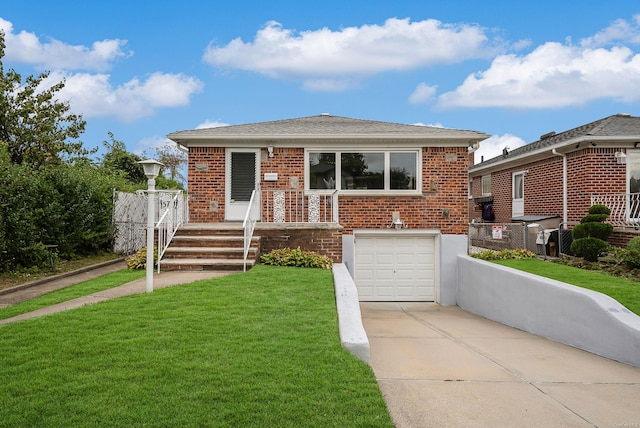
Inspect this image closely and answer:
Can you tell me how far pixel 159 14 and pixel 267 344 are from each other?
1113 cm

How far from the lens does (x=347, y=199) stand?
12.7 meters

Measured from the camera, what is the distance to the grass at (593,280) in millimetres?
7625

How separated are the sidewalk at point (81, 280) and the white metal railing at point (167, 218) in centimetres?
109

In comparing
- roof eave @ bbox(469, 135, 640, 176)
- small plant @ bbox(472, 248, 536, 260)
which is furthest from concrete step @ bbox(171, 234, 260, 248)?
roof eave @ bbox(469, 135, 640, 176)

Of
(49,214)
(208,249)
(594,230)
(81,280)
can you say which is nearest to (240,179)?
(208,249)

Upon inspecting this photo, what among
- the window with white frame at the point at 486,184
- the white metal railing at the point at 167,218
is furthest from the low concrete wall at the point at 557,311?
the window with white frame at the point at 486,184

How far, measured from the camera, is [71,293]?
7590 millimetres

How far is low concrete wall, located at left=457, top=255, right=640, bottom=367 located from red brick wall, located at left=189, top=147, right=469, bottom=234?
1862mm

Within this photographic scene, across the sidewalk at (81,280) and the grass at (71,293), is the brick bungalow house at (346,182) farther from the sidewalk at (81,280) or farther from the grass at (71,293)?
the grass at (71,293)

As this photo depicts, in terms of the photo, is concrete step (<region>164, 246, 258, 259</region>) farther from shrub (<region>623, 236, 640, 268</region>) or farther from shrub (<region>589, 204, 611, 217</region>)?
shrub (<region>589, 204, 611, 217</region>)

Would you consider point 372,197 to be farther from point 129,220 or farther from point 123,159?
point 123,159

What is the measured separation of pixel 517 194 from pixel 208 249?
44.0ft

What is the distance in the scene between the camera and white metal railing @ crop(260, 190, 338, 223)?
1254cm

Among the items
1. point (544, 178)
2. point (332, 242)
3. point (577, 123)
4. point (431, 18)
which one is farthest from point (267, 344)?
point (577, 123)
